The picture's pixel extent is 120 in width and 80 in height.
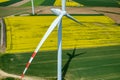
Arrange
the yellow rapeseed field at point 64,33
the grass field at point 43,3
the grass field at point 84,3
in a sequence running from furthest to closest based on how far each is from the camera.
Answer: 1. the grass field at point 84,3
2. the grass field at point 43,3
3. the yellow rapeseed field at point 64,33

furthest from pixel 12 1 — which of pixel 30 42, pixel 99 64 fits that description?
pixel 99 64

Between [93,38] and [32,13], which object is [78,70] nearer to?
[93,38]

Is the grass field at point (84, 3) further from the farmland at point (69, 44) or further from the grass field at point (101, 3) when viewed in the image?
the farmland at point (69, 44)

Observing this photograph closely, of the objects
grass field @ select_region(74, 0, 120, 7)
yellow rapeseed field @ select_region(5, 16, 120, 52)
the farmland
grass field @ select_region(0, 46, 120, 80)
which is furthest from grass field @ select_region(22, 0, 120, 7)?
grass field @ select_region(0, 46, 120, 80)

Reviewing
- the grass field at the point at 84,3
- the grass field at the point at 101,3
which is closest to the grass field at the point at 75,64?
the grass field at the point at 84,3

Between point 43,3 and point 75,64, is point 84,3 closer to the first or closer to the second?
point 43,3

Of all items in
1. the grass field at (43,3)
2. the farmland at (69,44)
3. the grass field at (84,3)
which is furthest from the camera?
the grass field at (84,3)

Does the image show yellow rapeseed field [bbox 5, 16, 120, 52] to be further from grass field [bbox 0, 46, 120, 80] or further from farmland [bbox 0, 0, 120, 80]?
grass field [bbox 0, 46, 120, 80]
